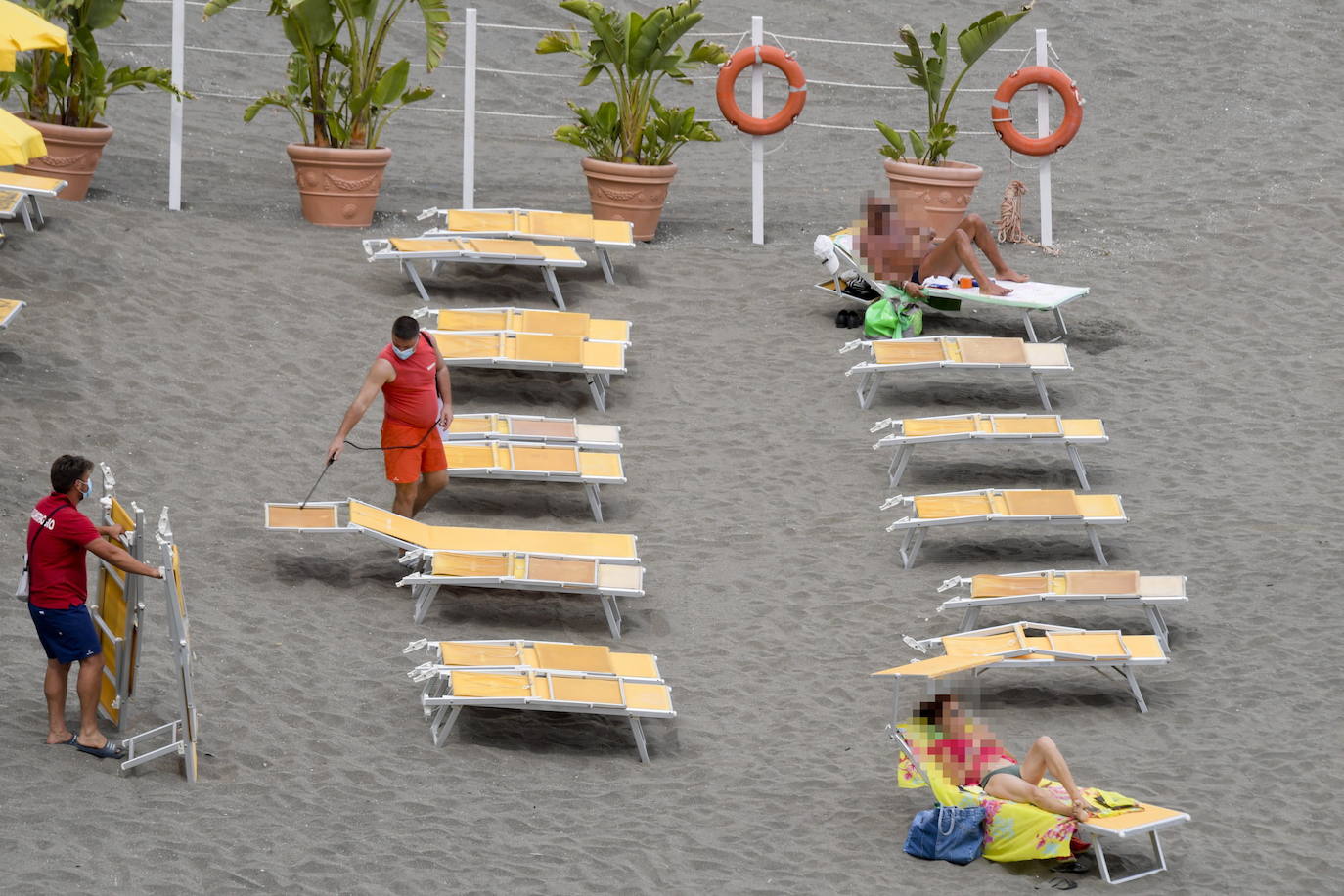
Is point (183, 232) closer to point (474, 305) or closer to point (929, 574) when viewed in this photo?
point (474, 305)

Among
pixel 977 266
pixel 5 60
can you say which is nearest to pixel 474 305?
pixel 977 266

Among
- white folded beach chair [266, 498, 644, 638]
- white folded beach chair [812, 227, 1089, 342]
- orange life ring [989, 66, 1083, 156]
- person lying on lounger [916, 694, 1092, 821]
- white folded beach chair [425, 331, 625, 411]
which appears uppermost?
orange life ring [989, 66, 1083, 156]

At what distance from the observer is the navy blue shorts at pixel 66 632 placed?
6.38m

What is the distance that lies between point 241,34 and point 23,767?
11.7m

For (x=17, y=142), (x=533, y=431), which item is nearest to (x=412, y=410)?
(x=533, y=431)

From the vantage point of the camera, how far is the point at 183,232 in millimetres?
11961

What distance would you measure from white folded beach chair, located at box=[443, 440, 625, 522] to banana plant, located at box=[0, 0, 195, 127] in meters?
4.38

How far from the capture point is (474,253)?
11344 mm

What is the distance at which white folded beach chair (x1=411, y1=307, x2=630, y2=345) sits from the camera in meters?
10.6

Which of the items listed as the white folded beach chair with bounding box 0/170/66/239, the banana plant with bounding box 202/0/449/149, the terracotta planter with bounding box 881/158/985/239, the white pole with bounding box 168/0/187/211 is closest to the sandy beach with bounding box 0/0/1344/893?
the white pole with bounding box 168/0/187/211

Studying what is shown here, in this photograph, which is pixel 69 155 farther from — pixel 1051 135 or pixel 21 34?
pixel 1051 135

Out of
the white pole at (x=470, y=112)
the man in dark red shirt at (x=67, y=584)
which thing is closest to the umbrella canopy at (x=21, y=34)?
the man in dark red shirt at (x=67, y=584)

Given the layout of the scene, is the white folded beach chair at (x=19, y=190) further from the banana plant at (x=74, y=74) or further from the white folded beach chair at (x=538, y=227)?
the white folded beach chair at (x=538, y=227)

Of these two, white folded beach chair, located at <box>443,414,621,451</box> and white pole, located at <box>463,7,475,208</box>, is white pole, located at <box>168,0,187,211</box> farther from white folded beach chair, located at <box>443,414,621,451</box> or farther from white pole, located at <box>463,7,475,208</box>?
white folded beach chair, located at <box>443,414,621,451</box>
